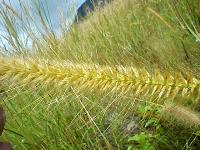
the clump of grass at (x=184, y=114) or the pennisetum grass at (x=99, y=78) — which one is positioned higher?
the pennisetum grass at (x=99, y=78)

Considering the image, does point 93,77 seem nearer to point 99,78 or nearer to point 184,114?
point 99,78

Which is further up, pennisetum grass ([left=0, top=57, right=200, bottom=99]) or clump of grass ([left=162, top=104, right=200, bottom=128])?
pennisetum grass ([left=0, top=57, right=200, bottom=99])

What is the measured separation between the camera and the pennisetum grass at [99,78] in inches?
55.7

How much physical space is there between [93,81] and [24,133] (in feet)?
4.53

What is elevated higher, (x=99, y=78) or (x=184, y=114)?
(x=99, y=78)

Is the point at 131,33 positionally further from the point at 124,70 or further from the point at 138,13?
the point at 124,70

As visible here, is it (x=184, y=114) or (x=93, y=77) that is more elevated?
(x=93, y=77)

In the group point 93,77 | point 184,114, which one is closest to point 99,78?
point 93,77

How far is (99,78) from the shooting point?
4.85 ft

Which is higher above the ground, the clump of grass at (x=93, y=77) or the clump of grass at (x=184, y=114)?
the clump of grass at (x=93, y=77)

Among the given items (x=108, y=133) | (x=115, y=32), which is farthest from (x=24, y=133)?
(x=115, y=32)

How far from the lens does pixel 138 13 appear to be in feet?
15.2

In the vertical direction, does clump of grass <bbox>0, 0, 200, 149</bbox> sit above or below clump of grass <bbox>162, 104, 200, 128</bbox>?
above

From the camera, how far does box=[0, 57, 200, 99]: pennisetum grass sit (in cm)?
141
